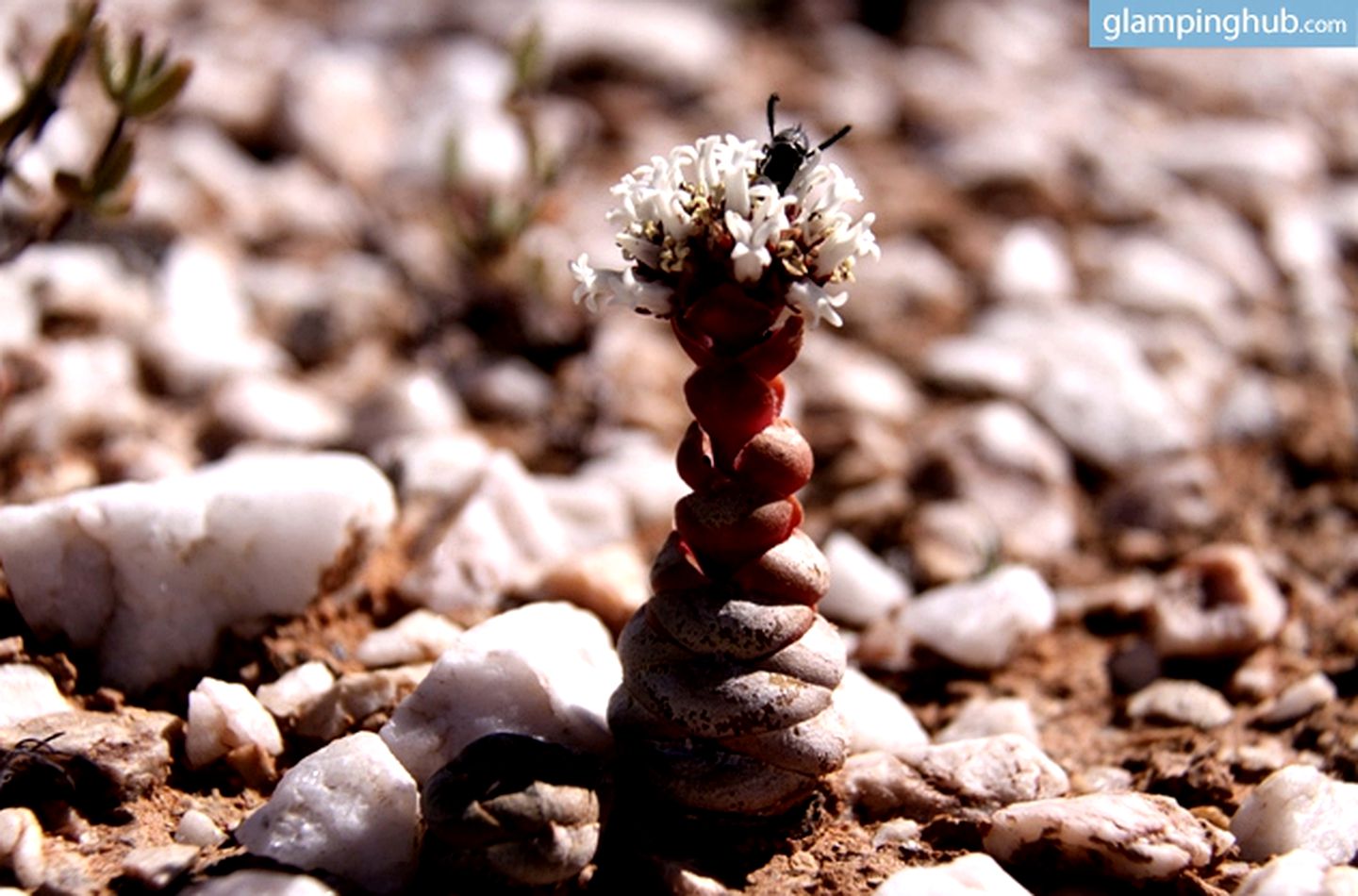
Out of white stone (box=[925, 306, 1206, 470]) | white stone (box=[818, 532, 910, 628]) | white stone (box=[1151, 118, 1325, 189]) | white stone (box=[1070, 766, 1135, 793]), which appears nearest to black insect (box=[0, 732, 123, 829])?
white stone (box=[818, 532, 910, 628])

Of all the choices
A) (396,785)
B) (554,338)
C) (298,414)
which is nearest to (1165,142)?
(554,338)

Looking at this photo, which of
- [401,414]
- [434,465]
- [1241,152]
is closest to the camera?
[434,465]

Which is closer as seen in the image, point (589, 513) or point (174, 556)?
point (174, 556)

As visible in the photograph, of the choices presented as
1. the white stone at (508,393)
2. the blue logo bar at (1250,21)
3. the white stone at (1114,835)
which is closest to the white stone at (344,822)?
the white stone at (1114,835)

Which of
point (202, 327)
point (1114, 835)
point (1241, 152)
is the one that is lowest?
point (1114, 835)

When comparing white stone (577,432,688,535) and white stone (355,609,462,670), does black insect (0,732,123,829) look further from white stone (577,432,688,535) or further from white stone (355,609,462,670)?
white stone (577,432,688,535)

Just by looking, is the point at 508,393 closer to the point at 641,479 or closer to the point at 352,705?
the point at 641,479

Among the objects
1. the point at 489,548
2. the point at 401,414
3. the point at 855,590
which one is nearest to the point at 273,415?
the point at 401,414
